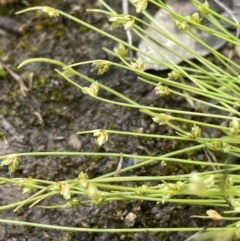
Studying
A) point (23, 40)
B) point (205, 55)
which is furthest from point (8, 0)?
point (205, 55)

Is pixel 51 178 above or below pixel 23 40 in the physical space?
below

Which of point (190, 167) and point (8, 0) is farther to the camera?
point (8, 0)

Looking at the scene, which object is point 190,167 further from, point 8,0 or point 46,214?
point 8,0

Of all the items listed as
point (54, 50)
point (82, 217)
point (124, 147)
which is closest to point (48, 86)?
point (54, 50)

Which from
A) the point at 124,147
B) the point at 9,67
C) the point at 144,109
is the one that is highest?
the point at 144,109

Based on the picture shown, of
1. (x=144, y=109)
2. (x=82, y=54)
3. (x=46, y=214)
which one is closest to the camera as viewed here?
(x=144, y=109)

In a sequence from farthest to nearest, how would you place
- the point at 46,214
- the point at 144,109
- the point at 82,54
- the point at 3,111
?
1. the point at 82,54
2. the point at 3,111
3. the point at 46,214
4. the point at 144,109
